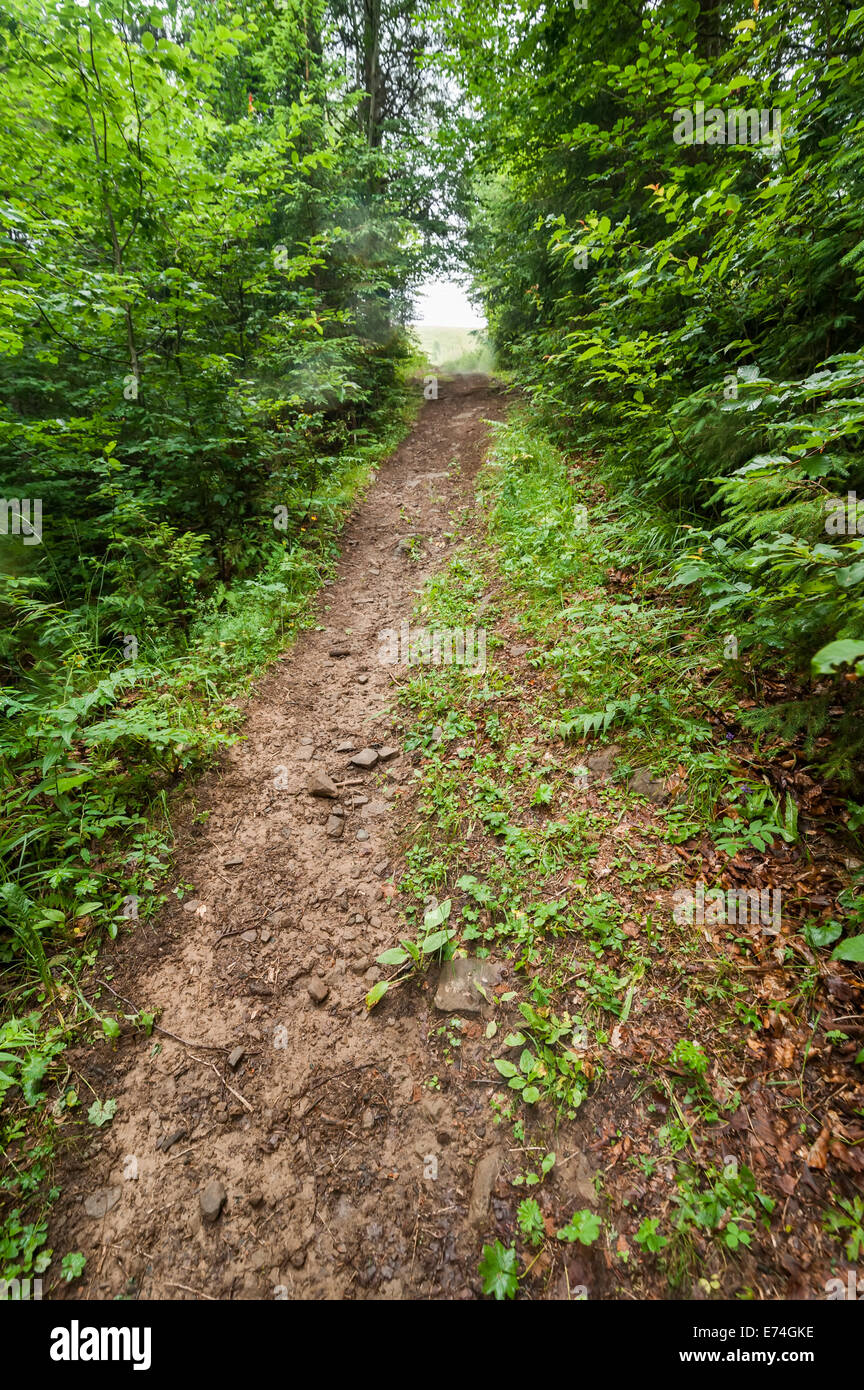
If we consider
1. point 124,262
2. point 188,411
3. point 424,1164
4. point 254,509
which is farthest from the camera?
point 254,509

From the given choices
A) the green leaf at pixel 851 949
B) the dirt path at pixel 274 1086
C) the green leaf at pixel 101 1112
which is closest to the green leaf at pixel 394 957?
the dirt path at pixel 274 1086

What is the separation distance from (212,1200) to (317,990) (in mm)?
1014

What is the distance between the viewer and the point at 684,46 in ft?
18.2

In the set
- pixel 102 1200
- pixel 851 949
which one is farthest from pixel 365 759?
pixel 851 949

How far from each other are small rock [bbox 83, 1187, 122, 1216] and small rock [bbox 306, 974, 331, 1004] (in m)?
1.20

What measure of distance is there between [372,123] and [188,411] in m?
13.9

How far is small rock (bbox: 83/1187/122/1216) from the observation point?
7.99ft

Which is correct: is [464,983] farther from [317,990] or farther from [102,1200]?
[102,1200]

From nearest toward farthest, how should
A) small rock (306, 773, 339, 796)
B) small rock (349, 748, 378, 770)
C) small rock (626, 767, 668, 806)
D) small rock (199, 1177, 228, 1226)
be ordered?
small rock (199, 1177, 228, 1226), small rock (626, 767, 668, 806), small rock (306, 773, 339, 796), small rock (349, 748, 378, 770)

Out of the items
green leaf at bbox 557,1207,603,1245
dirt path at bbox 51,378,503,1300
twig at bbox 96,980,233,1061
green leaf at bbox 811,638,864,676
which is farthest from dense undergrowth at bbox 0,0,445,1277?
green leaf at bbox 811,638,864,676

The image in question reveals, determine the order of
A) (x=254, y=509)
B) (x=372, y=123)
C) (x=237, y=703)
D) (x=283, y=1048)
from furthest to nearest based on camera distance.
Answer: (x=372, y=123) → (x=254, y=509) → (x=237, y=703) → (x=283, y=1048)

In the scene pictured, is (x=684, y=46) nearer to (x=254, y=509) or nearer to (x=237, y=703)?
(x=254, y=509)

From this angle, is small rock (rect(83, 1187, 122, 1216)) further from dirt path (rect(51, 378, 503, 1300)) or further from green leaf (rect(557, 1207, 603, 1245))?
green leaf (rect(557, 1207, 603, 1245))

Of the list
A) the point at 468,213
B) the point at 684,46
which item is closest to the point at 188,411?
the point at 684,46
